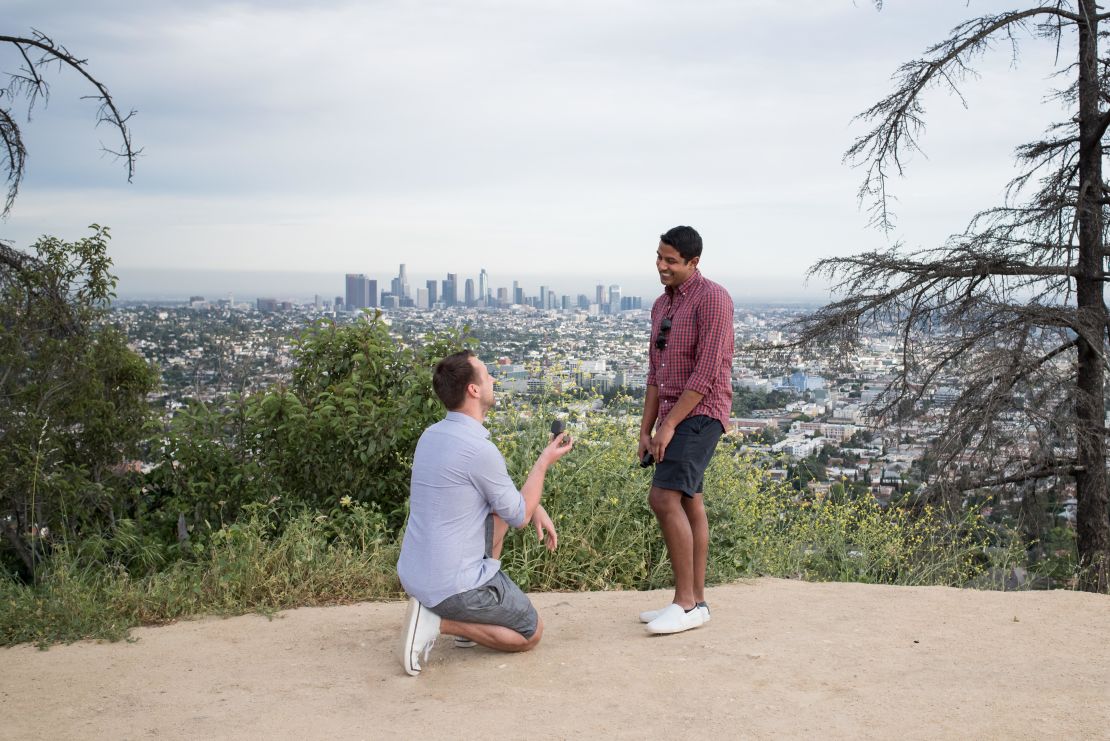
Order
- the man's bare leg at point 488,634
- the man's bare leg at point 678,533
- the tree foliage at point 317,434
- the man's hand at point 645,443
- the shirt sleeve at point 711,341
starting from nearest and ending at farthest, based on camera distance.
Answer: the man's bare leg at point 488,634 → the shirt sleeve at point 711,341 → the man's bare leg at point 678,533 → the man's hand at point 645,443 → the tree foliage at point 317,434

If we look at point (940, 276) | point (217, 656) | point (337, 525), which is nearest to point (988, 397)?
point (940, 276)

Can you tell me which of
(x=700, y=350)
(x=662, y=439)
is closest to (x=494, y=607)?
(x=662, y=439)

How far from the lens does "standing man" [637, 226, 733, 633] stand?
4723 mm

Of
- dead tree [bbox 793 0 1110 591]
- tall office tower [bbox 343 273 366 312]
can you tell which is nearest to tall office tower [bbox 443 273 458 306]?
tall office tower [bbox 343 273 366 312]

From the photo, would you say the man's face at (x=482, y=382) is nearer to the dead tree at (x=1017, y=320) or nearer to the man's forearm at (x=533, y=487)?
the man's forearm at (x=533, y=487)

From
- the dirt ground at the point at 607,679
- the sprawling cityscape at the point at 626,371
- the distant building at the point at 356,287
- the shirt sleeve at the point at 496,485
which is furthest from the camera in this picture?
the distant building at the point at 356,287

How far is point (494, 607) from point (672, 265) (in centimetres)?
190

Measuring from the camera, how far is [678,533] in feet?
15.8

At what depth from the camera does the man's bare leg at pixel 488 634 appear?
4.46 meters

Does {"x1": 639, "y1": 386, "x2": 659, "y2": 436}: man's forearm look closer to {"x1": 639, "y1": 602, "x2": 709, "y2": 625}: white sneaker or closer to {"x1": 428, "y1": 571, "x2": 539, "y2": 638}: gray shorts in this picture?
{"x1": 639, "y1": 602, "x2": 709, "y2": 625}: white sneaker

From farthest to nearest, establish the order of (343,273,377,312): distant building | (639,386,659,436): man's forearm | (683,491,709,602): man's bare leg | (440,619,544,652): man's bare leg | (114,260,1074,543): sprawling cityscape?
(343,273,377,312): distant building < (114,260,1074,543): sprawling cityscape < (639,386,659,436): man's forearm < (683,491,709,602): man's bare leg < (440,619,544,652): man's bare leg

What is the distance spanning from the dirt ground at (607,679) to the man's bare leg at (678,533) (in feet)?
0.88

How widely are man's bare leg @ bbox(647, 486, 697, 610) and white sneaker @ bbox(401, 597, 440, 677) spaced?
48.9 inches

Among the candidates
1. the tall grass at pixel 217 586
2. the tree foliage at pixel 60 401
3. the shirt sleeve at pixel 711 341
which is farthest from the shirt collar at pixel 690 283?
the tree foliage at pixel 60 401
